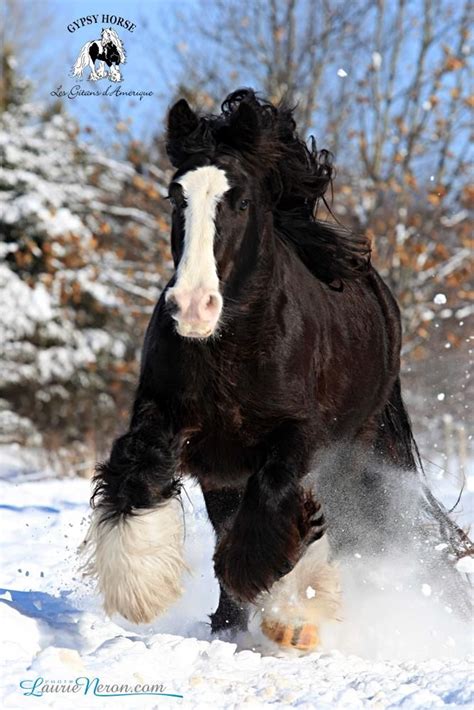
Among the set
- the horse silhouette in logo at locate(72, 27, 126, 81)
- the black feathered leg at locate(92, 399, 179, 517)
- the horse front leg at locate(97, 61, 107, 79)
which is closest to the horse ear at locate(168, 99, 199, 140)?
the black feathered leg at locate(92, 399, 179, 517)

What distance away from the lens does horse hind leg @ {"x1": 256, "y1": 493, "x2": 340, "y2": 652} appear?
165 inches

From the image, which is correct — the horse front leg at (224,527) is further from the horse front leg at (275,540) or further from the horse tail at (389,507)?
the horse tail at (389,507)

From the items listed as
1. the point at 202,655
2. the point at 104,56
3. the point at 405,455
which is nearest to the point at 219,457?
the point at 202,655

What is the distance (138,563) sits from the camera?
3928 mm

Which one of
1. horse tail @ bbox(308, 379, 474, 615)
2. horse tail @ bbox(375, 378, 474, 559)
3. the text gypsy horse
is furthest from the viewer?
horse tail @ bbox(375, 378, 474, 559)

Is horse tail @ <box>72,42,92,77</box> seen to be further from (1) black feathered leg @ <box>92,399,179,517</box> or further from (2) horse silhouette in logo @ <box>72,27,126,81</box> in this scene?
(1) black feathered leg @ <box>92,399,179,517</box>

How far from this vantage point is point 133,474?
4066mm

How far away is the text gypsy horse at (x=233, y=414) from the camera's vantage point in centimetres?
392

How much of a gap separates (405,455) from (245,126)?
2267mm

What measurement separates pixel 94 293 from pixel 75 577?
1391cm

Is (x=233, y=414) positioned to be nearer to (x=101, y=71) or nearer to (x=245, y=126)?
(x=245, y=126)

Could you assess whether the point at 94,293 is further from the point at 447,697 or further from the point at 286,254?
the point at 447,697

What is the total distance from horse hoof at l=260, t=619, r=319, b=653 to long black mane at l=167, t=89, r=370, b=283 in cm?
156

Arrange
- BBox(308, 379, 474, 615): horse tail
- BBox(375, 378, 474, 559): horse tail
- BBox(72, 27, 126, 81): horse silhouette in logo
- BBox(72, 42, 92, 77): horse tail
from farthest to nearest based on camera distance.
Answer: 1. BBox(72, 27, 126, 81): horse silhouette in logo
2. BBox(72, 42, 92, 77): horse tail
3. BBox(375, 378, 474, 559): horse tail
4. BBox(308, 379, 474, 615): horse tail
